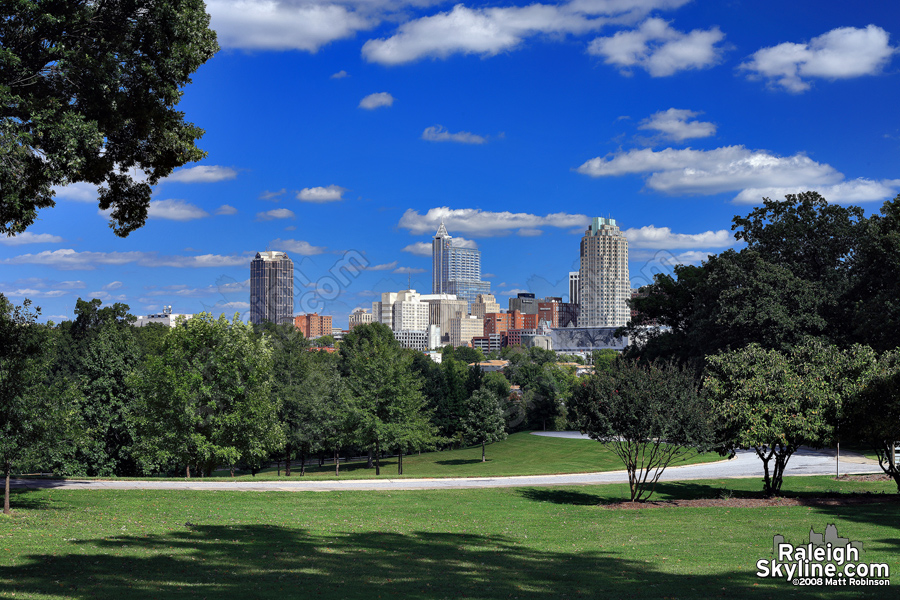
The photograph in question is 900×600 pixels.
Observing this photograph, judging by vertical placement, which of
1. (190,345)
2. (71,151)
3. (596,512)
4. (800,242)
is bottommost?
(596,512)

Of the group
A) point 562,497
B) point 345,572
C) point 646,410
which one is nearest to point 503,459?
point 562,497

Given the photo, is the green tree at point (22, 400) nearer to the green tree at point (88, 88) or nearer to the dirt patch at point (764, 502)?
the green tree at point (88, 88)

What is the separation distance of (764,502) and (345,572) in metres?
15.9

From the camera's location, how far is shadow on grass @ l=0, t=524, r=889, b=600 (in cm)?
964

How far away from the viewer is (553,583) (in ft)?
34.8

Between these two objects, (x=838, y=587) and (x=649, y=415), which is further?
(x=649, y=415)

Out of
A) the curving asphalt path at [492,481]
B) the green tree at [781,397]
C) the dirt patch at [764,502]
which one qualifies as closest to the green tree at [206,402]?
the curving asphalt path at [492,481]

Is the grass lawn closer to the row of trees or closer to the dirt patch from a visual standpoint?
the dirt patch

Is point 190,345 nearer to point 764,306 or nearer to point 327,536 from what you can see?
point 327,536

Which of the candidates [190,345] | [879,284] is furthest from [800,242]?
[190,345]

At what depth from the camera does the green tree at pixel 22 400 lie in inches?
675

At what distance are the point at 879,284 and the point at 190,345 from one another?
39158 millimetres

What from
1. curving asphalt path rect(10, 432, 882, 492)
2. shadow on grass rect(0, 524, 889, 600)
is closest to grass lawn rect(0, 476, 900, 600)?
shadow on grass rect(0, 524, 889, 600)

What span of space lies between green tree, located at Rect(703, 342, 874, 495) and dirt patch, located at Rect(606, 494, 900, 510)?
107cm
